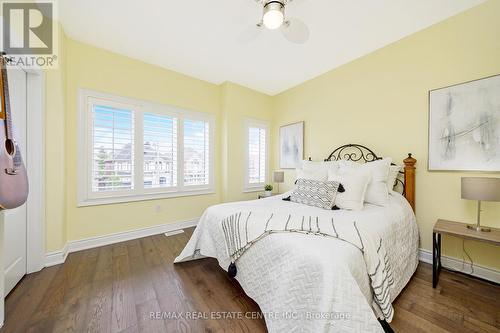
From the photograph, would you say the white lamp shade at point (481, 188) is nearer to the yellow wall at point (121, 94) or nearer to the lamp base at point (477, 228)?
the lamp base at point (477, 228)

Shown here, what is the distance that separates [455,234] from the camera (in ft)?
5.32

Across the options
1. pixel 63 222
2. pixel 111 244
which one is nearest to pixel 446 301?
pixel 111 244

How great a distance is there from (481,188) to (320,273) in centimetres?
172

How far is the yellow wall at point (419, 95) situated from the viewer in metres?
1.84

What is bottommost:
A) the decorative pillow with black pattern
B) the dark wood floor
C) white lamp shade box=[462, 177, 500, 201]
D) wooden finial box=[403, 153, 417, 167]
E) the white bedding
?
the dark wood floor

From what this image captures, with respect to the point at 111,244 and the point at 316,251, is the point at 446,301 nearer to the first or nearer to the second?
the point at 316,251

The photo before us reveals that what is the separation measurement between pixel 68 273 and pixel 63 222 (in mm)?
643

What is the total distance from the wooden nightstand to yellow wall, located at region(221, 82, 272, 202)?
276 cm

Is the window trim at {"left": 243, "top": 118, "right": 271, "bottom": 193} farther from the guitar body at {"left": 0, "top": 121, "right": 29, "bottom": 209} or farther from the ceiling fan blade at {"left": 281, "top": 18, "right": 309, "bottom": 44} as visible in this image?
the guitar body at {"left": 0, "top": 121, "right": 29, "bottom": 209}

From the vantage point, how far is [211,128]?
3.64 meters

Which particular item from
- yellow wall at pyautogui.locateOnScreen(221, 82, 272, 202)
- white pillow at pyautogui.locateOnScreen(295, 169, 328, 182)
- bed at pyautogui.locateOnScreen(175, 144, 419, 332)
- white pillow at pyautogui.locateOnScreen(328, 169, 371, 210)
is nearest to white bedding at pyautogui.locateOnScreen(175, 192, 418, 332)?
bed at pyautogui.locateOnScreen(175, 144, 419, 332)

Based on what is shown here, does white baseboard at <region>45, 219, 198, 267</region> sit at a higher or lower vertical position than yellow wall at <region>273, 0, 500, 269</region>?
lower

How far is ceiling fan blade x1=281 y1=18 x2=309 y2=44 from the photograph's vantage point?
170cm

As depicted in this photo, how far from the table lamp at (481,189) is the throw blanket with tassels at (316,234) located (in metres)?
1.03
